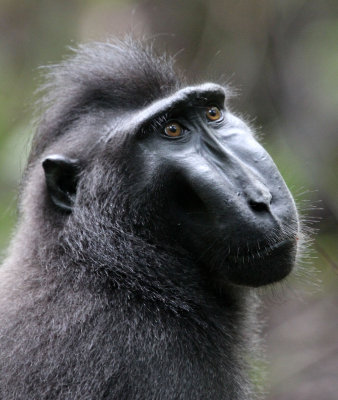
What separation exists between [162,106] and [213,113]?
440 millimetres

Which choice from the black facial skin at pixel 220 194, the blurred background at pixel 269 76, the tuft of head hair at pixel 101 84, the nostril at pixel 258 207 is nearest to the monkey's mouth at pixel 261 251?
the black facial skin at pixel 220 194

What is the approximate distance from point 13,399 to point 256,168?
2.00 m

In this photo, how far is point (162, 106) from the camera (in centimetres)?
478

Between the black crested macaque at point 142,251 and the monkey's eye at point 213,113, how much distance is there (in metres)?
0.01

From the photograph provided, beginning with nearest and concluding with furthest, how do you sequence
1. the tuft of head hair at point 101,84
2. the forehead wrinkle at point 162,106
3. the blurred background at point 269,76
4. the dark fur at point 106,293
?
the dark fur at point 106,293
the forehead wrinkle at point 162,106
the tuft of head hair at point 101,84
the blurred background at point 269,76

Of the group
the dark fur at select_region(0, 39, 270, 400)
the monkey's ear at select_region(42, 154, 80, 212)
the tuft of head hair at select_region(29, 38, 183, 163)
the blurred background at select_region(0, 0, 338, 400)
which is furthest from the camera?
the blurred background at select_region(0, 0, 338, 400)

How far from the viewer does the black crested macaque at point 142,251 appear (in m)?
4.36

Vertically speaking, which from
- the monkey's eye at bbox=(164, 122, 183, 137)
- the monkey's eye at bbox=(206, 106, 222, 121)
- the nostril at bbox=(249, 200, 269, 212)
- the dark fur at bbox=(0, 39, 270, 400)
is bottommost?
the dark fur at bbox=(0, 39, 270, 400)

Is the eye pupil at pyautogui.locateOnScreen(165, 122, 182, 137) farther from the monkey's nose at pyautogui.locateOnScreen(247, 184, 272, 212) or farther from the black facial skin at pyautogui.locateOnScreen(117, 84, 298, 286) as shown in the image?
the monkey's nose at pyautogui.locateOnScreen(247, 184, 272, 212)

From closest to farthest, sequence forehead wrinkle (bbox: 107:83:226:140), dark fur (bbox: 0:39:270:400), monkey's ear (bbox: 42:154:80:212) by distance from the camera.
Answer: dark fur (bbox: 0:39:270:400) → forehead wrinkle (bbox: 107:83:226:140) → monkey's ear (bbox: 42:154:80:212)

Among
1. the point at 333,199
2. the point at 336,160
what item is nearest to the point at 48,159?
the point at 333,199

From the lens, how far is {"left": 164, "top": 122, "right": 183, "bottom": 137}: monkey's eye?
4773 millimetres

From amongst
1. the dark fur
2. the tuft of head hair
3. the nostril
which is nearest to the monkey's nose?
the nostril

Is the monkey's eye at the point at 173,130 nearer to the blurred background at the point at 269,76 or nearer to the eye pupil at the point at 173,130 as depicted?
the eye pupil at the point at 173,130
